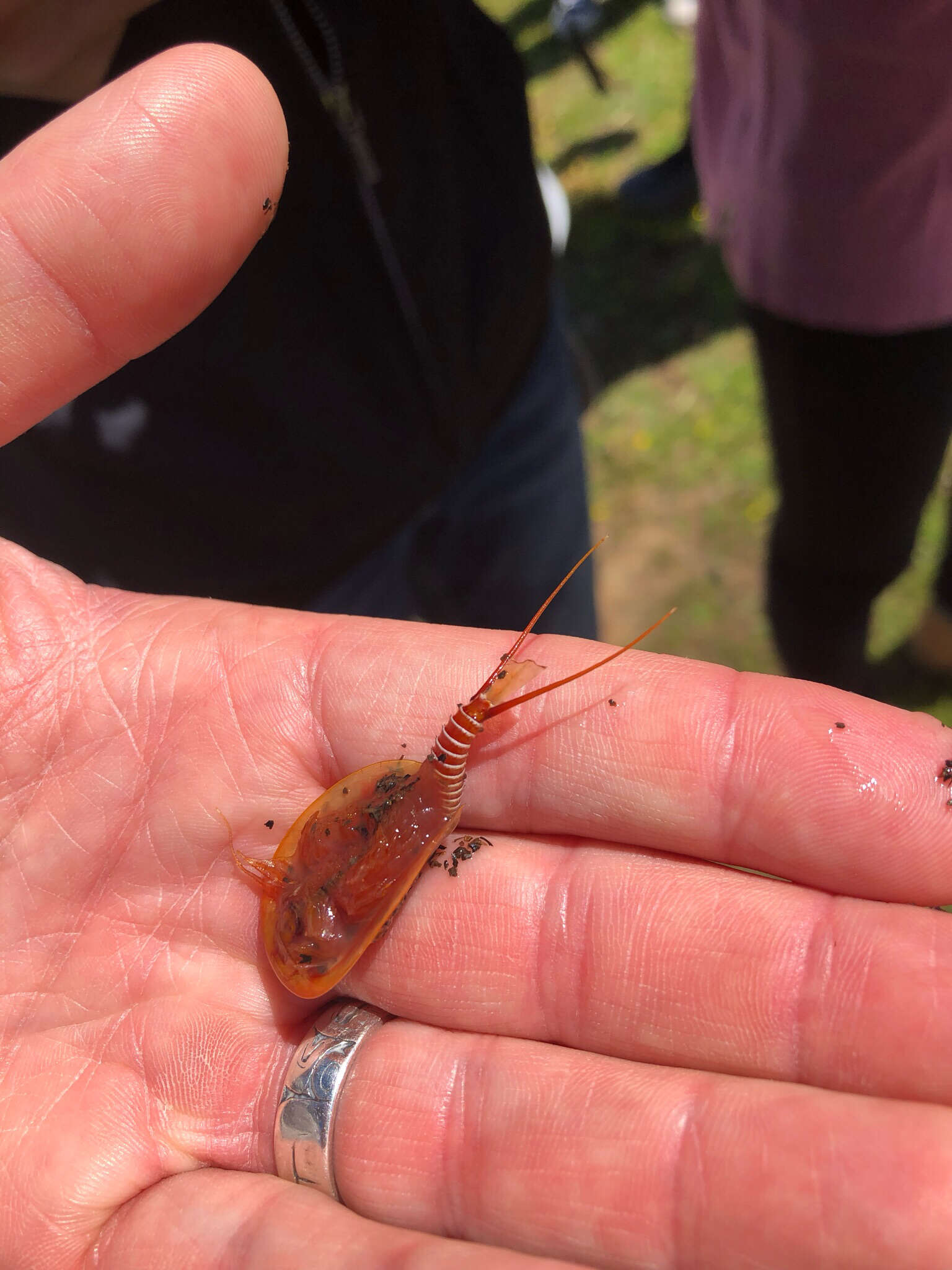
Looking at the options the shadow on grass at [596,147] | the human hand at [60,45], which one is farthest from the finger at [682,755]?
the shadow on grass at [596,147]

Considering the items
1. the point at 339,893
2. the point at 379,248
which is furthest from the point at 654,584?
the point at 339,893

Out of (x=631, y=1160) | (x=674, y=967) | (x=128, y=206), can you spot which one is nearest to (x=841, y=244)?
(x=128, y=206)

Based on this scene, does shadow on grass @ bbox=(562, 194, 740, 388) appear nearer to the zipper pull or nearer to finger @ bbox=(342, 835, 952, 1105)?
the zipper pull

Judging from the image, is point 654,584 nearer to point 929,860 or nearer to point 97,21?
point 929,860

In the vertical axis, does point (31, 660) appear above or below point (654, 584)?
above

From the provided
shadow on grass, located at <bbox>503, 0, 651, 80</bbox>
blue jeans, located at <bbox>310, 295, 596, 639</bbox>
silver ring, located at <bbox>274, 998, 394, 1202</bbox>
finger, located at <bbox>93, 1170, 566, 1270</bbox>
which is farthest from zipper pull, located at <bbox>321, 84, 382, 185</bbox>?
shadow on grass, located at <bbox>503, 0, 651, 80</bbox>

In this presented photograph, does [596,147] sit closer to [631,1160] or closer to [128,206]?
[128,206]
